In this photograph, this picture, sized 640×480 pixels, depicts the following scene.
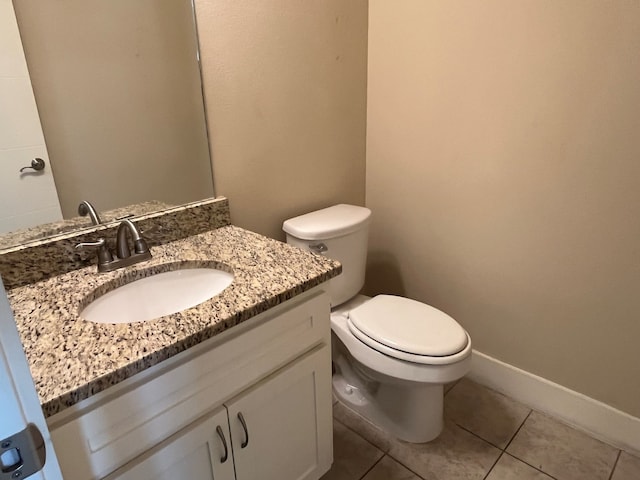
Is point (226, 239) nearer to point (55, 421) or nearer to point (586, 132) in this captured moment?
point (55, 421)

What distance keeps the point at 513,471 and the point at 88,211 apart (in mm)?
1616

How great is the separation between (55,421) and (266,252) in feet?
2.20

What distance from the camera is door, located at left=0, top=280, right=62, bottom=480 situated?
1.22 ft

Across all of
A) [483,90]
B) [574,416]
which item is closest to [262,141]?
[483,90]

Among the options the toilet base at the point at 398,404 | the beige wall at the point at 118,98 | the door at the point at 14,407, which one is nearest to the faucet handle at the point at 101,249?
the beige wall at the point at 118,98

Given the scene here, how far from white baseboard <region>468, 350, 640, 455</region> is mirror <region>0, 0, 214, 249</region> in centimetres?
140

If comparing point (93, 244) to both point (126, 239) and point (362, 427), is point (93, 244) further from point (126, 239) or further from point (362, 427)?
point (362, 427)

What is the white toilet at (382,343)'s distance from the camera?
4.60 ft

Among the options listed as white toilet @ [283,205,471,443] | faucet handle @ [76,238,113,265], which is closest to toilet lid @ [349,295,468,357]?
white toilet @ [283,205,471,443]

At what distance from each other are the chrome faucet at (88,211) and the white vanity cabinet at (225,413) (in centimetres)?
59

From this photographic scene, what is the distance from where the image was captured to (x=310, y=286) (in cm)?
109

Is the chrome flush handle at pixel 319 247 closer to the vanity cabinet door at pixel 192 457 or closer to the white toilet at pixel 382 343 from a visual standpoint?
the white toilet at pixel 382 343

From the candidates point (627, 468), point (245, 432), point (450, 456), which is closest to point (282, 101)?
point (245, 432)

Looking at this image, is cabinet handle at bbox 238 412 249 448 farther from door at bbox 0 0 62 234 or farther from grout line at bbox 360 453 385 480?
door at bbox 0 0 62 234
